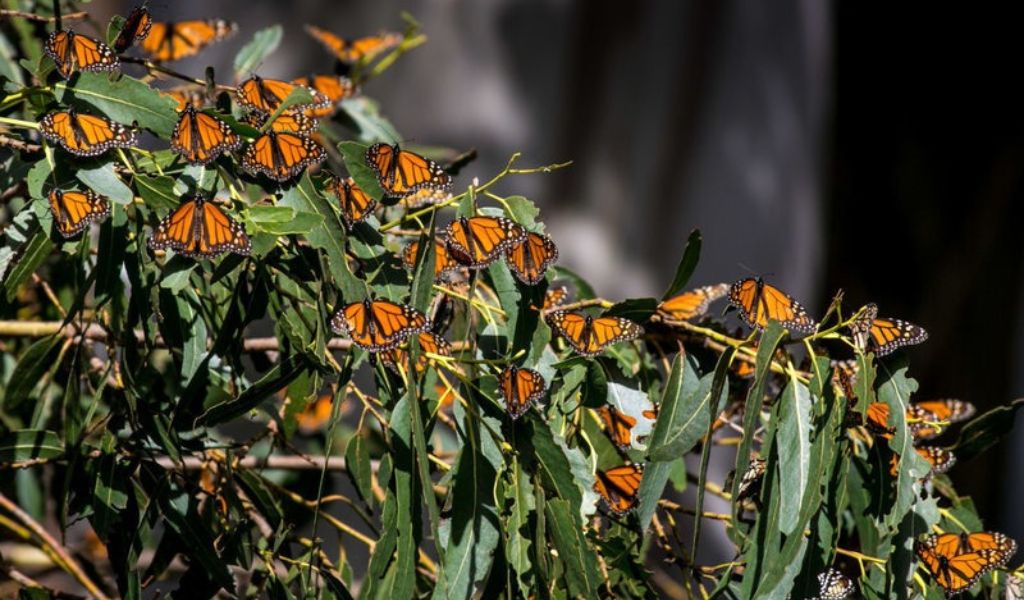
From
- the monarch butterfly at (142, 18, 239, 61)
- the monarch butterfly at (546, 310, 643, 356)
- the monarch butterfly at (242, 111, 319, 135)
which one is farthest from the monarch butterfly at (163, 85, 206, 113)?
the monarch butterfly at (546, 310, 643, 356)

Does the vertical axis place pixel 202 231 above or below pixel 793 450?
below

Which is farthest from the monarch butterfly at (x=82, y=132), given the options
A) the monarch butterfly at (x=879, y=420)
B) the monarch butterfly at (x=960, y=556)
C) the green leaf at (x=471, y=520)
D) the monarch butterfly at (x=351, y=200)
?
the monarch butterfly at (x=960, y=556)

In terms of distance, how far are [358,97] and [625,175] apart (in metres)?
1.36

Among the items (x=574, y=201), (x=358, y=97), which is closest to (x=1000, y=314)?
(x=574, y=201)

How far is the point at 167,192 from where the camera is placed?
117 cm

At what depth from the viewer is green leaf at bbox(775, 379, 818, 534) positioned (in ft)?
3.71

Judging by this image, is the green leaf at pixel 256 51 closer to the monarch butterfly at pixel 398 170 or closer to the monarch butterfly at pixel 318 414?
the monarch butterfly at pixel 318 414

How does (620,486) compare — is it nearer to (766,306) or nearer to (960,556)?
(766,306)

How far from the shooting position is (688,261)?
1.17 meters

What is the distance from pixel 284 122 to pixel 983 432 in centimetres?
87

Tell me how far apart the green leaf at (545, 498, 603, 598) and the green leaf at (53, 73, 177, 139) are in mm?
564

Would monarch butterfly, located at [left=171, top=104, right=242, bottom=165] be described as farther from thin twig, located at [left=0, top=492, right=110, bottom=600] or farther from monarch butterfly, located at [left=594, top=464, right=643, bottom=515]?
thin twig, located at [left=0, top=492, right=110, bottom=600]

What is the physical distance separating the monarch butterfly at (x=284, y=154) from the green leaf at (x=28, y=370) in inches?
16.3

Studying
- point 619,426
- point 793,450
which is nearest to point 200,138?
point 619,426
